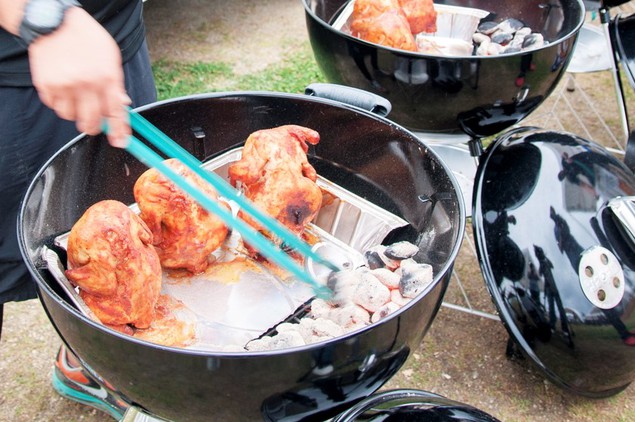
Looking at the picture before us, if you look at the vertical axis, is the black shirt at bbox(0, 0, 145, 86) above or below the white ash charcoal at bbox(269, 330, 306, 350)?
above

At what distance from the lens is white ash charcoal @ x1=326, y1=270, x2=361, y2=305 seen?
4.87 ft

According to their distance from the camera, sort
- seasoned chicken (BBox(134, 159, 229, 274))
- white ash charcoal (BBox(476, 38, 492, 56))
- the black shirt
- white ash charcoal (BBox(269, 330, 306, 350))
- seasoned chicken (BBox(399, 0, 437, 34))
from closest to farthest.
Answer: white ash charcoal (BBox(269, 330, 306, 350)) → seasoned chicken (BBox(134, 159, 229, 274)) → the black shirt → white ash charcoal (BBox(476, 38, 492, 56)) → seasoned chicken (BBox(399, 0, 437, 34))

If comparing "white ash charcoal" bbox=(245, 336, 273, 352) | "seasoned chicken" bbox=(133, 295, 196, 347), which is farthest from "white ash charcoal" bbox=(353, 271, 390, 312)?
"seasoned chicken" bbox=(133, 295, 196, 347)

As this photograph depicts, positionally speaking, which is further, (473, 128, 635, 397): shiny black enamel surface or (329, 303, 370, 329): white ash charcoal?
(473, 128, 635, 397): shiny black enamel surface

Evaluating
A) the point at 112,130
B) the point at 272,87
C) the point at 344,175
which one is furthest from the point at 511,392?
the point at 272,87

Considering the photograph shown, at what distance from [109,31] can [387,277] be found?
1105mm

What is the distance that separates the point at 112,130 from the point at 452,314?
220 centimetres

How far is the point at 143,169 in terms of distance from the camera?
1.85 m

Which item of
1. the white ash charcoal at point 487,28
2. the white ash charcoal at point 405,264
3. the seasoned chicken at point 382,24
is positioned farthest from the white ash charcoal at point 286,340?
the white ash charcoal at point 487,28

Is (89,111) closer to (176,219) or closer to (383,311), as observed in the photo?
(176,219)

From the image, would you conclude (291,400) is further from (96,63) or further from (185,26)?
(185,26)

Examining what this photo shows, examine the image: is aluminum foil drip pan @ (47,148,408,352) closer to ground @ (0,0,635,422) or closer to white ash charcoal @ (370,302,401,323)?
white ash charcoal @ (370,302,401,323)

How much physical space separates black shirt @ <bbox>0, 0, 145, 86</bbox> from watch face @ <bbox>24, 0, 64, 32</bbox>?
0.68m

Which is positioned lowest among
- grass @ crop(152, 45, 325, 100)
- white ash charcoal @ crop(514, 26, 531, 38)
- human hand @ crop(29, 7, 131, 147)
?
grass @ crop(152, 45, 325, 100)
